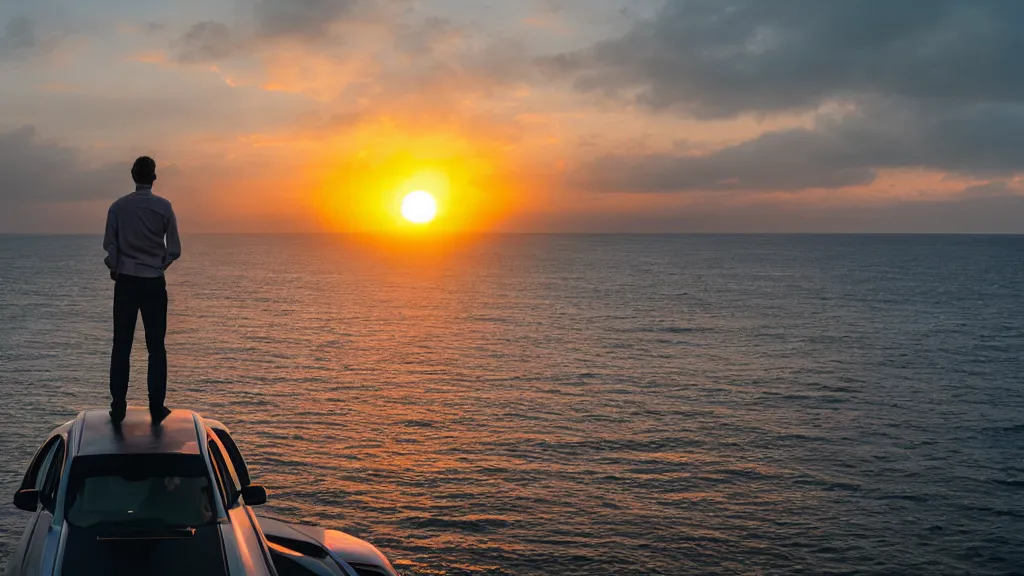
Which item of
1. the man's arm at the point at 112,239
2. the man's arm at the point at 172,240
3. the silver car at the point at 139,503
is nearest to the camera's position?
the silver car at the point at 139,503

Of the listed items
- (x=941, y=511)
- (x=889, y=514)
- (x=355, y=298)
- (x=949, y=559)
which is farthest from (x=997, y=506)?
(x=355, y=298)

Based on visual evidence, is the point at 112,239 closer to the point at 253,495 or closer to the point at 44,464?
the point at 44,464

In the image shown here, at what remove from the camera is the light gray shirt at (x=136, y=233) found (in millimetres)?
8219

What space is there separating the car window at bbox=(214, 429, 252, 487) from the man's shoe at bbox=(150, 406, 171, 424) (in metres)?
0.41

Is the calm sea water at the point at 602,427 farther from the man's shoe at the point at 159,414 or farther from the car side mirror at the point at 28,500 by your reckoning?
the car side mirror at the point at 28,500

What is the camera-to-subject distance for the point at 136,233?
8.23 metres

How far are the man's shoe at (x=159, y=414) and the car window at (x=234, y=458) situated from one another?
0.41m

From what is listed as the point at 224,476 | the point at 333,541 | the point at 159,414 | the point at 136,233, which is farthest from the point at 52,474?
the point at 333,541

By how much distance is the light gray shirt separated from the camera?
8219 mm

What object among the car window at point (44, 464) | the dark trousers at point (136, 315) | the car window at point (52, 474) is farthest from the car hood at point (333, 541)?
the car window at point (52, 474)

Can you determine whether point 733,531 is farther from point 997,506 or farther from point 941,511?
point 997,506

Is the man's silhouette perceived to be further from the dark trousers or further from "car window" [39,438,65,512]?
"car window" [39,438,65,512]

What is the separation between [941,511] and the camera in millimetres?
23438

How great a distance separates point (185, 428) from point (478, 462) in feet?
68.6
